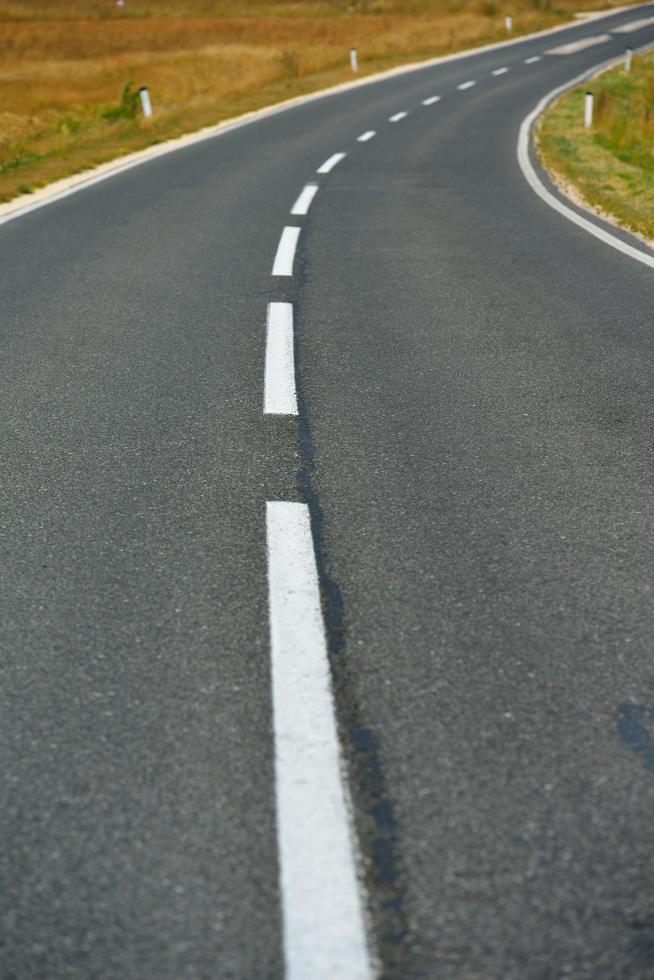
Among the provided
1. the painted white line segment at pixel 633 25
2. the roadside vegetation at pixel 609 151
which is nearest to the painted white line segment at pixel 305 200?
the roadside vegetation at pixel 609 151

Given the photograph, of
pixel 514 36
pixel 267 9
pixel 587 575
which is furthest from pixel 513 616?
pixel 267 9

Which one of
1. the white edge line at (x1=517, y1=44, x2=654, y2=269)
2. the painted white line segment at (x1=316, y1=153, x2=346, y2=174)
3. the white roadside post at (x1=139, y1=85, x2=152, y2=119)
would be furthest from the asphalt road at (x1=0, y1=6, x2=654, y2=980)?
the white roadside post at (x1=139, y1=85, x2=152, y2=119)

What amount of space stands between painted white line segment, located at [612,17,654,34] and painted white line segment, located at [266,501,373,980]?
52795mm

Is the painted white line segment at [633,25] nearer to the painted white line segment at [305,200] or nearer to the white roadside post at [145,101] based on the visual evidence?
the white roadside post at [145,101]

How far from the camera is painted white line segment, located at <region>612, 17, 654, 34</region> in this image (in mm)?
50312

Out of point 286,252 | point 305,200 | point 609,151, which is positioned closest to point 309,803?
point 286,252

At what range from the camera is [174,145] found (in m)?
20.3

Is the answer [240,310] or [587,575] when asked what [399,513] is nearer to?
[587,575]

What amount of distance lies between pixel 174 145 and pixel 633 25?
4083 centimetres

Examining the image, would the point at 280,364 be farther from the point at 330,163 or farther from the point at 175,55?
the point at 175,55

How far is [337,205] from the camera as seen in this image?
1287 centimetres

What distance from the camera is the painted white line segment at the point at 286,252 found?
30.7ft

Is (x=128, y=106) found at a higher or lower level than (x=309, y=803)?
lower

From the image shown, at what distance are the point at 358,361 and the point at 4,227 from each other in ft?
23.1
